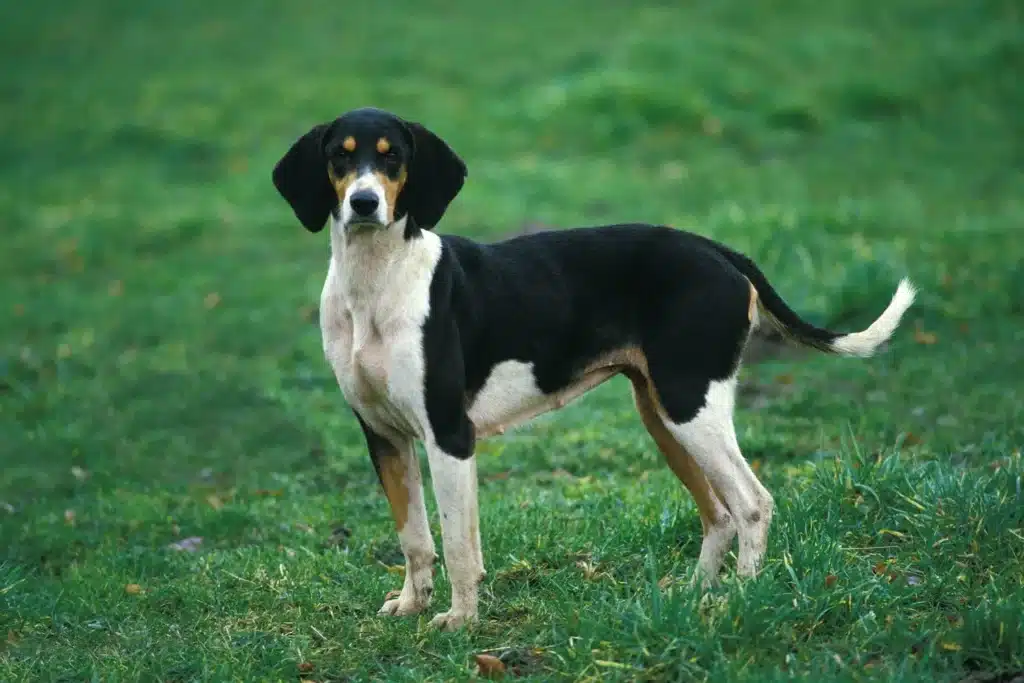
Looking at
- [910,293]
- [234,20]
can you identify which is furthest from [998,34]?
[910,293]

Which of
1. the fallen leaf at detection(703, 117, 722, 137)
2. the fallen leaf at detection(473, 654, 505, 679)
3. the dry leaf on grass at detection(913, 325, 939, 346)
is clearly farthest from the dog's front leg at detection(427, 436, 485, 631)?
Answer: the fallen leaf at detection(703, 117, 722, 137)

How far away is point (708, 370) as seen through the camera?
16.7 ft

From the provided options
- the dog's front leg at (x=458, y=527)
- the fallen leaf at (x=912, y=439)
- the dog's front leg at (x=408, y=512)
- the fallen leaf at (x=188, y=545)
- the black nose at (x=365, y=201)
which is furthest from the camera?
the fallen leaf at (x=912, y=439)

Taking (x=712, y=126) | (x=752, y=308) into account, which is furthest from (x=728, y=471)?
(x=712, y=126)

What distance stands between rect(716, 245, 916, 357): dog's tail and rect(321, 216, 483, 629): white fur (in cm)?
120

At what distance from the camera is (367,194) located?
15.2ft

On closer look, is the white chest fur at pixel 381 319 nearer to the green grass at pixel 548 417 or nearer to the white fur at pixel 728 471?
the green grass at pixel 548 417

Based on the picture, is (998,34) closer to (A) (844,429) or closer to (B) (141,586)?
(A) (844,429)

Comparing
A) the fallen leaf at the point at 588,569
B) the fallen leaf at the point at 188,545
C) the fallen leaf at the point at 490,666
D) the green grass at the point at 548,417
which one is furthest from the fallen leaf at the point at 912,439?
the fallen leaf at the point at 188,545

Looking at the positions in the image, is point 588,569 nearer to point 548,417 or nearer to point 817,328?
point 817,328

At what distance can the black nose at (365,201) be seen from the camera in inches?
182

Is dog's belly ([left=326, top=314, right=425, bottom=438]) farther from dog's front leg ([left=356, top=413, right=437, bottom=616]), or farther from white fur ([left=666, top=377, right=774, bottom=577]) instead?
white fur ([left=666, top=377, right=774, bottom=577])

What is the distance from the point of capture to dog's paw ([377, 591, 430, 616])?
5168 millimetres

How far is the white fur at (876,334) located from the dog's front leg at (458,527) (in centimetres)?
151
